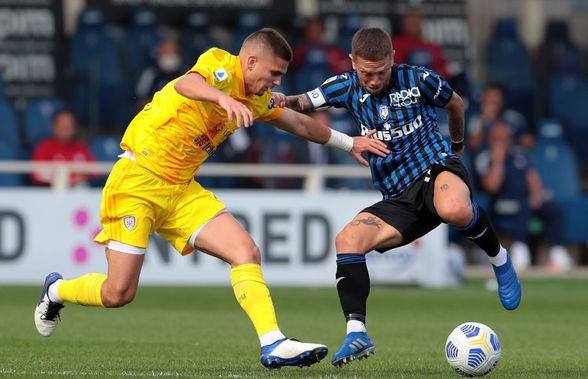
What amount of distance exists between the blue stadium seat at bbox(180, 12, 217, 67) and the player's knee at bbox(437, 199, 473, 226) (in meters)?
10.7

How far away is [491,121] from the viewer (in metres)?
17.8

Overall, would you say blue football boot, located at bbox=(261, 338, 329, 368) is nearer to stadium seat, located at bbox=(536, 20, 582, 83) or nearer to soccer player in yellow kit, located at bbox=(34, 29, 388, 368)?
soccer player in yellow kit, located at bbox=(34, 29, 388, 368)

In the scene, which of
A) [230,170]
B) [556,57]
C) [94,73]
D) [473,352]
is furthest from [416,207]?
[556,57]

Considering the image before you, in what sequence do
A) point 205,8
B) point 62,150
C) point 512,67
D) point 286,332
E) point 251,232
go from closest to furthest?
point 286,332
point 251,232
point 62,150
point 205,8
point 512,67

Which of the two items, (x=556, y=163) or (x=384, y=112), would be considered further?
(x=556, y=163)

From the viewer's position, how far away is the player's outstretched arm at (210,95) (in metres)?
6.70

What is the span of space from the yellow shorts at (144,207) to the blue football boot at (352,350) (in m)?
1.07

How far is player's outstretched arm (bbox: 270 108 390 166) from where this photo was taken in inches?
316

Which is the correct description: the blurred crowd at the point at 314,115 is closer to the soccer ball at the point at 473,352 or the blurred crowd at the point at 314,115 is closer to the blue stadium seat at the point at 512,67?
the blue stadium seat at the point at 512,67

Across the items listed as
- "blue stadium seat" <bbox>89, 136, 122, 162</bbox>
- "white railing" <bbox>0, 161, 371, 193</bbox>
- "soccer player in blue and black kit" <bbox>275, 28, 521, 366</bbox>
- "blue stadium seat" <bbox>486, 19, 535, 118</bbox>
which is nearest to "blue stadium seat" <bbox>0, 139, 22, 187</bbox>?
"white railing" <bbox>0, 161, 371, 193</bbox>

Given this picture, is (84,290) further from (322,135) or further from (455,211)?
(455,211)

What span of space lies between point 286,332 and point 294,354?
3.32 m

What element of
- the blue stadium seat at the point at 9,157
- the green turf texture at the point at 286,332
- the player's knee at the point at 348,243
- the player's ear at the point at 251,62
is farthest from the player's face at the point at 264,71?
the blue stadium seat at the point at 9,157

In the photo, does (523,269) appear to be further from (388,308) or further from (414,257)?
(388,308)
